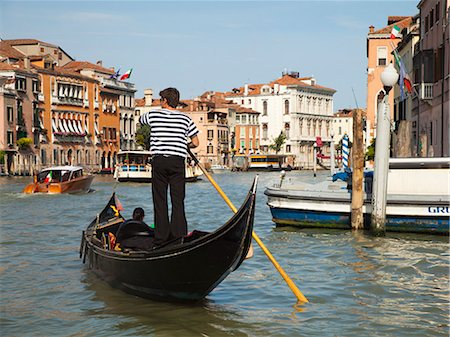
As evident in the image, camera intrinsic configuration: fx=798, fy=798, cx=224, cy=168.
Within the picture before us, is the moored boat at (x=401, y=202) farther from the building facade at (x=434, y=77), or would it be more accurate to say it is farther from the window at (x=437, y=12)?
the window at (x=437, y=12)

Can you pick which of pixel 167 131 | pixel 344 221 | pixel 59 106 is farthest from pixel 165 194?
pixel 59 106

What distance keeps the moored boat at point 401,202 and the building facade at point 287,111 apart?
197ft

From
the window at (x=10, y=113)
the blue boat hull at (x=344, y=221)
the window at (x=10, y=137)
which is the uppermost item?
the window at (x=10, y=113)

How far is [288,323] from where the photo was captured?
18.5 feet

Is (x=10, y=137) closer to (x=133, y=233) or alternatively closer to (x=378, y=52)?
(x=378, y=52)

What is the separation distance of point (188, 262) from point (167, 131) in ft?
3.06

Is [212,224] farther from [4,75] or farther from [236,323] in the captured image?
[4,75]

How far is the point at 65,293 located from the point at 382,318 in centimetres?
272

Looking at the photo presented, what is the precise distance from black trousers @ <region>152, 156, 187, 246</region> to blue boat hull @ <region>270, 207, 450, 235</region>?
4.94 m

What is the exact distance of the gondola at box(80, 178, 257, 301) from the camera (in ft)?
17.2

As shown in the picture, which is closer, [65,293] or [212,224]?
[65,293]

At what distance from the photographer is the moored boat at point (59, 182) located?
846 inches

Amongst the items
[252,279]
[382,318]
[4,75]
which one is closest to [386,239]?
[252,279]

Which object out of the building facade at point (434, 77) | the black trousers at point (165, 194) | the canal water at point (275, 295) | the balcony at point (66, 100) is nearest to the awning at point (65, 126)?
the balcony at point (66, 100)
